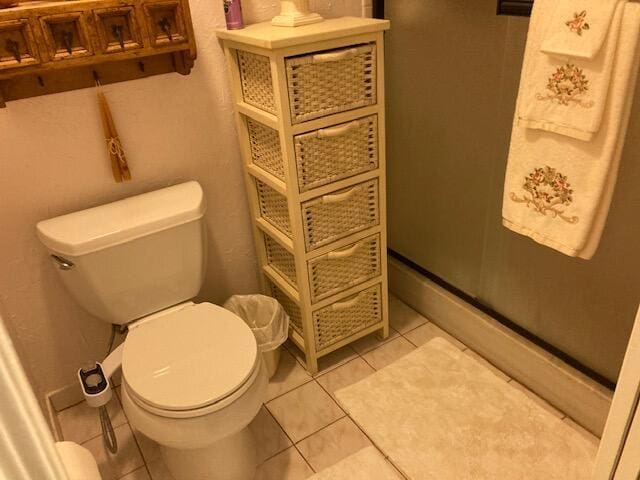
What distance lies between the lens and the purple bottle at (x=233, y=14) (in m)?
1.58

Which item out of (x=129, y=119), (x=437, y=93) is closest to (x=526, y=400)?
(x=437, y=93)

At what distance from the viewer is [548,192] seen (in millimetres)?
1348

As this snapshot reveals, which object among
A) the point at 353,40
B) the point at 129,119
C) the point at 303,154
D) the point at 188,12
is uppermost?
the point at 188,12

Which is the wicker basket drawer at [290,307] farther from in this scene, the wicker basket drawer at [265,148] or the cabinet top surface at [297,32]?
the cabinet top surface at [297,32]

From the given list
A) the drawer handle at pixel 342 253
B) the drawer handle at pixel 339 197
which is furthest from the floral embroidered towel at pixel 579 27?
the drawer handle at pixel 342 253

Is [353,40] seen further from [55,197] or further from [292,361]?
[292,361]

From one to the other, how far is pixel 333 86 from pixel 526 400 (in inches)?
47.1

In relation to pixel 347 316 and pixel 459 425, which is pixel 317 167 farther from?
pixel 459 425

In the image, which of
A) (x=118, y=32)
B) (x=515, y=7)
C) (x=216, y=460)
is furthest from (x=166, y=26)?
(x=216, y=460)

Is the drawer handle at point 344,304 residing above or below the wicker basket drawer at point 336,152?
below

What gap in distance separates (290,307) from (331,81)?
843mm

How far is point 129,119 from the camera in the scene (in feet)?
5.30

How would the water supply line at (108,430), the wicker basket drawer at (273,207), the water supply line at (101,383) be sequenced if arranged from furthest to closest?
the wicker basket drawer at (273,207)
the water supply line at (108,430)
the water supply line at (101,383)

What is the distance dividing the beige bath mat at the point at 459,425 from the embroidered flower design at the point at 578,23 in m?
1.17
